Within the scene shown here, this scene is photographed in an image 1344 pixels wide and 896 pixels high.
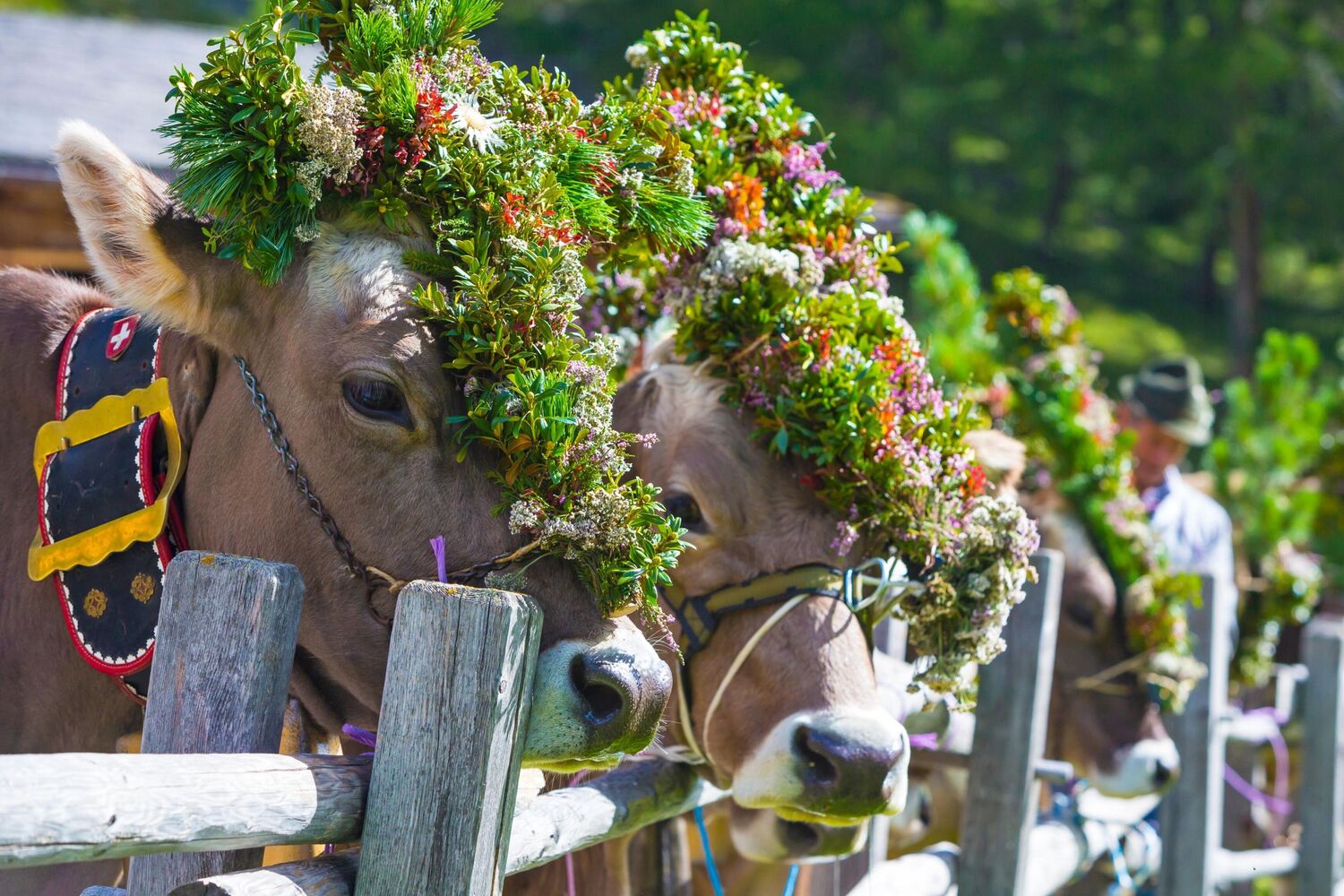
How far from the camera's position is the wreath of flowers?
527cm

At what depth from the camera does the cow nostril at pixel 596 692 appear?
195cm

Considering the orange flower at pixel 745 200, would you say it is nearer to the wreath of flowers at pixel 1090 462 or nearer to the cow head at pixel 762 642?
the cow head at pixel 762 642

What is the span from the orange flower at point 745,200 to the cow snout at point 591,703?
1.52m

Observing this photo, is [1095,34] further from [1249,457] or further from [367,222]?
[367,222]

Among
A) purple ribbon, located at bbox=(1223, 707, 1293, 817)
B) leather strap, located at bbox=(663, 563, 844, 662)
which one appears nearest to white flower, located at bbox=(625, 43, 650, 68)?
leather strap, located at bbox=(663, 563, 844, 662)

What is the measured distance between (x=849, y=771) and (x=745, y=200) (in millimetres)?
1442

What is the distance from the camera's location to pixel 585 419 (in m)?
2.13

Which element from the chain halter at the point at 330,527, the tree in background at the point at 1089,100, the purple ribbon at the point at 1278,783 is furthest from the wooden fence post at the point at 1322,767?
the tree in background at the point at 1089,100

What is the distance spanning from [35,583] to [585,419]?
4.07ft

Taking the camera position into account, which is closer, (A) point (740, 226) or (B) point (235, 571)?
(B) point (235, 571)

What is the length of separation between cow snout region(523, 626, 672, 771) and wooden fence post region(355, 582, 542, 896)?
12cm

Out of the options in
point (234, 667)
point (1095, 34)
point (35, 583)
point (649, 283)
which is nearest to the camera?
point (234, 667)

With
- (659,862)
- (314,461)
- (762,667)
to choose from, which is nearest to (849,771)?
(762,667)

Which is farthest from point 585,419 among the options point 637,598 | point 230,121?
point 230,121
